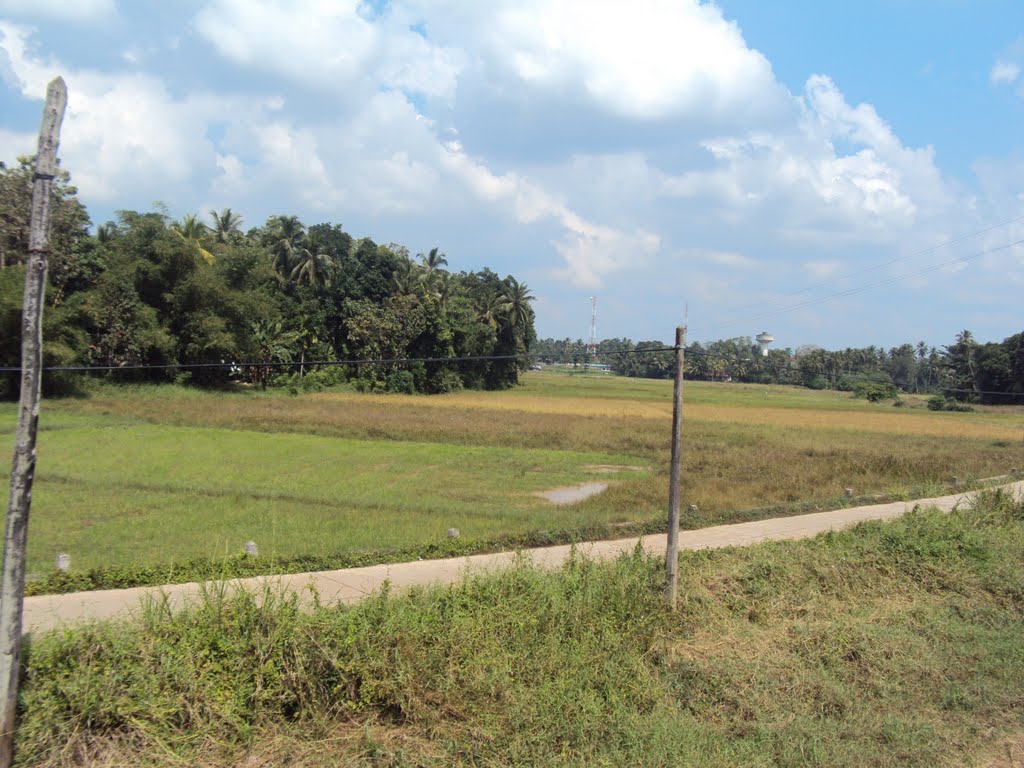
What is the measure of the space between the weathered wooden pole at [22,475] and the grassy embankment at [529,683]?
0.94ft

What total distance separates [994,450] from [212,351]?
37103 mm

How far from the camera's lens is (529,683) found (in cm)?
604

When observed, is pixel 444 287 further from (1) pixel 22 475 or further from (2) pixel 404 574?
(1) pixel 22 475

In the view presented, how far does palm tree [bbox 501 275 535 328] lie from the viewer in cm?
6812

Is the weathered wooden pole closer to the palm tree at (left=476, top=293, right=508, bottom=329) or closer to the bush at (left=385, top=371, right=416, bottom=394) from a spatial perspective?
the bush at (left=385, top=371, right=416, bottom=394)

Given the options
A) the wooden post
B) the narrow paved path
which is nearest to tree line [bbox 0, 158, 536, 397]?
the narrow paved path

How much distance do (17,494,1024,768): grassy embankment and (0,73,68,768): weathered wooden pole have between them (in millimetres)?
Result: 286

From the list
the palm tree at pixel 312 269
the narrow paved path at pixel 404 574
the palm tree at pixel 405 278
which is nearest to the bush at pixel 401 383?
the palm tree at pixel 405 278

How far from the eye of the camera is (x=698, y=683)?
6570 mm

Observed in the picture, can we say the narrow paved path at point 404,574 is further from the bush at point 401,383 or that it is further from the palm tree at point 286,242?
the palm tree at point 286,242

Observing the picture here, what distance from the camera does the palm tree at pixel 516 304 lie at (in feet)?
224

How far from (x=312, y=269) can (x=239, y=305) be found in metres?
14.7

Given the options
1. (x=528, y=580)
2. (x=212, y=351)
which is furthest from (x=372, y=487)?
(x=212, y=351)

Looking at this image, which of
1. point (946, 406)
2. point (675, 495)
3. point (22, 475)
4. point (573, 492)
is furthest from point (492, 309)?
point (22, 475)
